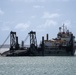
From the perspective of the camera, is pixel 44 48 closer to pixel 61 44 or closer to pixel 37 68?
pixel 61 44

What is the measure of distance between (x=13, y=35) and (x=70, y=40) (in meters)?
23.0

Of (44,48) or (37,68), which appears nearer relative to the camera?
(37,68)

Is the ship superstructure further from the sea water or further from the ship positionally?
the sea water

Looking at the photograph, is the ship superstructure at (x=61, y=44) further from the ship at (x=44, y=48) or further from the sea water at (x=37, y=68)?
the sea water at (x=37, y=68)

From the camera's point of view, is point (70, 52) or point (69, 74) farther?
point (70, 52)

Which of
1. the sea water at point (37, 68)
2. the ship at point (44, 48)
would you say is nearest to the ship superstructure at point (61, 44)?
the ship at point (44, 48)

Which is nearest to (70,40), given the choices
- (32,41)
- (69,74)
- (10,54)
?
(32,41)

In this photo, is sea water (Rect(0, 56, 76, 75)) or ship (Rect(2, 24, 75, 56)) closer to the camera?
sea water (Rect(0, 56, 76, 75))

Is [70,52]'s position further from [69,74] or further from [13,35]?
[69,74]

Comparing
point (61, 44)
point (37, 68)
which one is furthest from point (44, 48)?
point (37, 68)

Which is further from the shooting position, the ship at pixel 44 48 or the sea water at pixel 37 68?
the ship at pixel 44 48

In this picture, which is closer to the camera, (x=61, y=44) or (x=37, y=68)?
(x=37, y=68)

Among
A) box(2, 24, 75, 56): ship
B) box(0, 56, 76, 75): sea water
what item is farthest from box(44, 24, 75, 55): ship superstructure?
box(0, 56, 76, 75): sea water

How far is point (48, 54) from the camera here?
154750 millimetres
